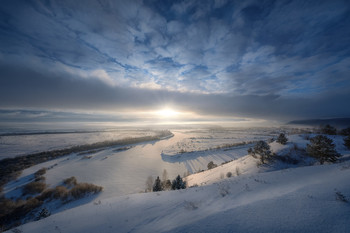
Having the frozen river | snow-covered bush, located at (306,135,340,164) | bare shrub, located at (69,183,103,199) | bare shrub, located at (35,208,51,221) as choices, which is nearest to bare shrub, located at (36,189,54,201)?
bare shrub, located at (69,183,103,199)

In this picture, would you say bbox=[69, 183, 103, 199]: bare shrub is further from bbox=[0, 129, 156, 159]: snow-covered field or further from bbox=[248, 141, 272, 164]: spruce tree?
bbox=[0, 129, 156, 159]: snow-covered field

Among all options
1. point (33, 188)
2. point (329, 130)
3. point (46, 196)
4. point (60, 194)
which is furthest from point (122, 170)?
point (329, 130)

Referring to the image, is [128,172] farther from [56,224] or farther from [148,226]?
[148,226]

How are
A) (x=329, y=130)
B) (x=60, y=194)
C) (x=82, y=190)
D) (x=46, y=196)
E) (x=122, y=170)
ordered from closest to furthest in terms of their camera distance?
(x=60, y=194) → (x=46, y=196) → (x=82, y=190) → (x=329, y=130) → (x=122, y=170)

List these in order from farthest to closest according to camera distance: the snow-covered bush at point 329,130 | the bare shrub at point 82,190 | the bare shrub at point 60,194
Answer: the snow-covered bush at point 329,130 → the bare shrub at point 82,190 → the bare shrub at point 60,194

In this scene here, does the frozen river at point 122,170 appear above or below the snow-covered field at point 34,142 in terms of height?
below

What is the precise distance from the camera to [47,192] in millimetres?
17344

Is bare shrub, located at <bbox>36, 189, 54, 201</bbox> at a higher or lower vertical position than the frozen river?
higher

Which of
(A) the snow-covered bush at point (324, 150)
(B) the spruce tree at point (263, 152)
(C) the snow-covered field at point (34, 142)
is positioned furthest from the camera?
(C) the snow-covered field at point (34, 142)

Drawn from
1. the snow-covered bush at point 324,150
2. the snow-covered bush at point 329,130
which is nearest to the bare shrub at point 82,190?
the snow-covered bush at point 324,150

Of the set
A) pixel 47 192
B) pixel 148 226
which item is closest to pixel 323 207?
pixel 148 226

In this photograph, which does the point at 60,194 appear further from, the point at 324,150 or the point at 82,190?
the point at 324,150

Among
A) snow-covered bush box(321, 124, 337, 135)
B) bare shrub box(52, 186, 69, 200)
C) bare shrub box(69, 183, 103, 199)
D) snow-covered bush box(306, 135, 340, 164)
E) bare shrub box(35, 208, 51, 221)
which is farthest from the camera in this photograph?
snow-covered bush box(321, 124, 337, 135)

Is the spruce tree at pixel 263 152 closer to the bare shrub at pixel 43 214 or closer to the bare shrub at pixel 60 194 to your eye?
the bare shrub at pixel 43 214
